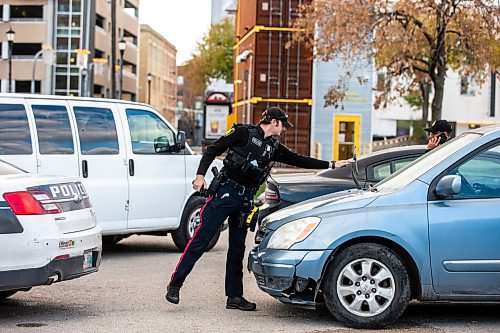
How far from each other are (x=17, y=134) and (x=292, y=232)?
483 cm

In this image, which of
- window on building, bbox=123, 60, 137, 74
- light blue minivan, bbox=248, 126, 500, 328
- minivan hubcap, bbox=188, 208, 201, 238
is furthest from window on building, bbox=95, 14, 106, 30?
light blue minivan, bbox=248, 126, 500, 328

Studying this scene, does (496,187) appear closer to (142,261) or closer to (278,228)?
(278,228)

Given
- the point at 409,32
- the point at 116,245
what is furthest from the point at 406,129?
the point at 116,245

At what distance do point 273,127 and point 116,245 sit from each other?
6500 mm

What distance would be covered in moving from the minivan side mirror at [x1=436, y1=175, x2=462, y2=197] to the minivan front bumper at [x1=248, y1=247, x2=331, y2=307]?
1024 millimetres

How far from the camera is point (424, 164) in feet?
28.0

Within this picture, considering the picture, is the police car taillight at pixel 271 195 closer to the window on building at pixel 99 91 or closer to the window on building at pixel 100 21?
the window on building at pixel 100 21

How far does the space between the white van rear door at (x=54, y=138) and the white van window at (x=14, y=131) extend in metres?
0.14

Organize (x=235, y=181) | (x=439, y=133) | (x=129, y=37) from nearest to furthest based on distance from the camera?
(x=235, y=181) → (x=439, y=133) → (x=129, y=37)

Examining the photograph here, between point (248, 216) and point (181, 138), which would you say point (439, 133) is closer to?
point (181, 138)

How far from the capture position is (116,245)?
1484cm

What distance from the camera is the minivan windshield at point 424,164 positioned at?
27.2 feet

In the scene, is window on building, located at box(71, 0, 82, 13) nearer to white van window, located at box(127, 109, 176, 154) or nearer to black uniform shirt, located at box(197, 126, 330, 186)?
white van window, located at box(127, 109, 176, 154)

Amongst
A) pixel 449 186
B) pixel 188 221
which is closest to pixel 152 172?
pixel 188 221
